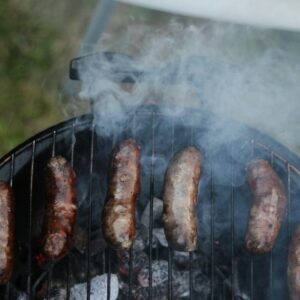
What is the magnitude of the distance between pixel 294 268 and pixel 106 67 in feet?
4.93

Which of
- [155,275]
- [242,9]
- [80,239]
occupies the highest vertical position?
[242,9]

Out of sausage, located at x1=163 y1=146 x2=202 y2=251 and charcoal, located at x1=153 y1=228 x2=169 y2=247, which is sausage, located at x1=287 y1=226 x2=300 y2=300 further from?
charcoal, located at x1=153 y1=228 x2=169 y2=247

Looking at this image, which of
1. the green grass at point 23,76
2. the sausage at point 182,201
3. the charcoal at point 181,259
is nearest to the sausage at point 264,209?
the sausage at point 182,201

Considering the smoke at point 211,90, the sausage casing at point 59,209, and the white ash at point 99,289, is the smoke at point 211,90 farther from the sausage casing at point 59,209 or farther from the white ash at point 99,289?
the white ash at point 99,289

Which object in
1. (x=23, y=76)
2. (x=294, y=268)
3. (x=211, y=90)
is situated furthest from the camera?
(x=23, y=76)

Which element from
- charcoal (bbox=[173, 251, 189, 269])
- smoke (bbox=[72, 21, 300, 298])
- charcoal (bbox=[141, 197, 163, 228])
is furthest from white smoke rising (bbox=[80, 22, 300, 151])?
charcoal (bbox=[173, 251, 189, 269])

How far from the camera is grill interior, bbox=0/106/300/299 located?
11.0ft

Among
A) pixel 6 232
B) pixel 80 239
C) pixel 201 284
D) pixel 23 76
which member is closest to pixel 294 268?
pixel 201 284

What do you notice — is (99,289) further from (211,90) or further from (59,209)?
(211,90)

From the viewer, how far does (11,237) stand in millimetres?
3131

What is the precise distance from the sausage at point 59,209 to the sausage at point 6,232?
0.55ft

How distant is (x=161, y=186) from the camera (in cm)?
350

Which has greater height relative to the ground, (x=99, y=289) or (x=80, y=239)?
(x=80, y=239)

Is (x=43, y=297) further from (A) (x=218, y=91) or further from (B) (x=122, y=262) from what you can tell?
(A) (x=218, y=91)
